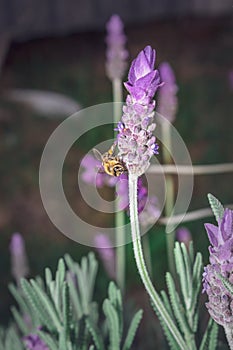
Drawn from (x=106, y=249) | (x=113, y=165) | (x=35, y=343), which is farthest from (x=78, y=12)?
(x=113, y=165)

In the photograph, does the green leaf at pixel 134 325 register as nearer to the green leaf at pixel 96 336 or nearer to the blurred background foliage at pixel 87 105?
the green leaf at pixel 96 336

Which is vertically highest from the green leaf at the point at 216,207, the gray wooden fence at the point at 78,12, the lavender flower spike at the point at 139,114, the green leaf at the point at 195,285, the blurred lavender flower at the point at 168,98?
the gray wooden fence at the point at 78,12

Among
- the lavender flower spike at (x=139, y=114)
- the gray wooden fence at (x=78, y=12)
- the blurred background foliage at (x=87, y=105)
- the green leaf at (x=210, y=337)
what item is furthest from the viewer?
the gray wooden fence at (x=78, y=12)

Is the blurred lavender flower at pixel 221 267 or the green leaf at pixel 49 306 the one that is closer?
the blurred lavender flower at pixel 221 267

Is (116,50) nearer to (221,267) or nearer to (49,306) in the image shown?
(49,306)

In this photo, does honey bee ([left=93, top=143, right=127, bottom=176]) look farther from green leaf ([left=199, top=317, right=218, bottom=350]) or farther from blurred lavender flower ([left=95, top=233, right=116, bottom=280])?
blurred lavender flower ([left=95, top=233, right=116, bottom=280])

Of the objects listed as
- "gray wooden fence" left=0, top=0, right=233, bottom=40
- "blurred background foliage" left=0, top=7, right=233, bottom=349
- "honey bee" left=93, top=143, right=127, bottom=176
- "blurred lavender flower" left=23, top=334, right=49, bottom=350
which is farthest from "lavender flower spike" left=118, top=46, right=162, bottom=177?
"gray wooden fence" left=0, top=0, right=233, bottom=40

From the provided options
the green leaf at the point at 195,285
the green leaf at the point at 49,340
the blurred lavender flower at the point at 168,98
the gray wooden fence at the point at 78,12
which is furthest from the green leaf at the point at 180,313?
the gray wooden fence at the point at 78,12
